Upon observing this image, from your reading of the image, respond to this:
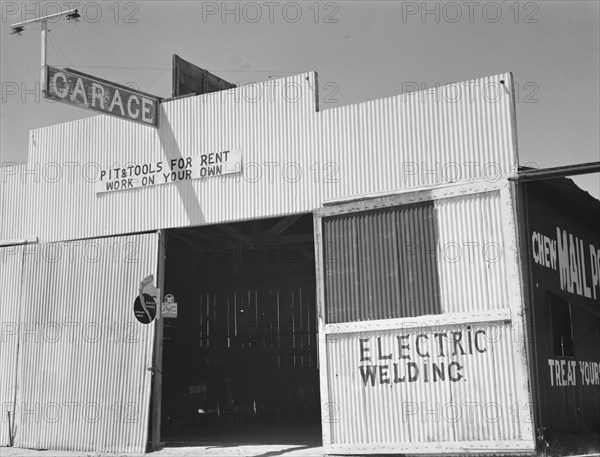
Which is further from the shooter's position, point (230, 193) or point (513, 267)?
point (230, 193)

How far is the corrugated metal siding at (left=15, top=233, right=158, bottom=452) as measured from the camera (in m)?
18.4

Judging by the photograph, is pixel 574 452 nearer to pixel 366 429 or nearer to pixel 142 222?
pixel 366 429

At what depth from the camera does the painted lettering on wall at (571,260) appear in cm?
1560

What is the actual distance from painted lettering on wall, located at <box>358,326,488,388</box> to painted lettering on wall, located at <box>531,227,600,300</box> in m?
2.25

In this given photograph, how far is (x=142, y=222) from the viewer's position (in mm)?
19047

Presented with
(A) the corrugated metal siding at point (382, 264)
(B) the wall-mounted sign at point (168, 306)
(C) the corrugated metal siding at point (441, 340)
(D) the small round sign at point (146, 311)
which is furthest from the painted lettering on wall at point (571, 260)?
(D) the small round sign at point (146, 311)

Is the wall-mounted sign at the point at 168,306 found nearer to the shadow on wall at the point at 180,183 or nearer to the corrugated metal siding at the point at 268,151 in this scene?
the corrugated metal siding at the point at 268,151

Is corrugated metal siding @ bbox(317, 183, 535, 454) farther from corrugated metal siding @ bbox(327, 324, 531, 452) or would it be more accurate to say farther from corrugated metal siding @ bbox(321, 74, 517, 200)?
corrugated metal siding @ bbox(321, 74, 517, 200)

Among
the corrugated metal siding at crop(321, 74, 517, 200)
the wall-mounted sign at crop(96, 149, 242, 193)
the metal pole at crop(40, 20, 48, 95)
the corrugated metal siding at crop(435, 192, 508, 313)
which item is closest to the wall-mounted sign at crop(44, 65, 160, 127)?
the metal pole at crop(40, 20, 48, 95)

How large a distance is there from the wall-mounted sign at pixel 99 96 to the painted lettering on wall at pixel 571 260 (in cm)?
977

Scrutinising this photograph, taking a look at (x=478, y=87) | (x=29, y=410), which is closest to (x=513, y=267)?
(x=478, y=87)

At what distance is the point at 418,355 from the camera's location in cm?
1501

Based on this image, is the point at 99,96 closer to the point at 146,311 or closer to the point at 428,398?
the point at 146,311

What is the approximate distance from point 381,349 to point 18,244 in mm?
11263
